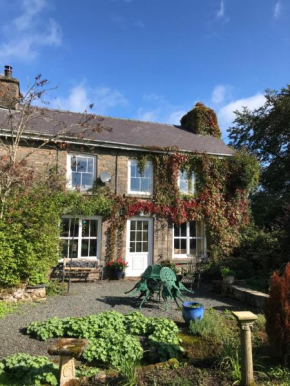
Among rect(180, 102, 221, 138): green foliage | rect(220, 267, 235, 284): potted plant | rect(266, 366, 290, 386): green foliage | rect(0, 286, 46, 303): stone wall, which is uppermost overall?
rect(180, 102, 221, 138): green foliage

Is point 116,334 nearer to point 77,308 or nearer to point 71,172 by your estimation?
point 77,308

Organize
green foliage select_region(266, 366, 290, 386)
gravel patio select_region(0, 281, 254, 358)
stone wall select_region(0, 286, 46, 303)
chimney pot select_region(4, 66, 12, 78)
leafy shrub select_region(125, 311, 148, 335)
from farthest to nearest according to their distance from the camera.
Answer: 1. chimney pot select_region(4, 66, 12, 78)
2. stone wall select_region(0, 286, 46, 303)
3. leafy shrub select_region(125, 311, 148, 335)
4. gravel patio select_region(0, 281, 254, 358)
5. green foliage select_region(266, 366, 290, 386)

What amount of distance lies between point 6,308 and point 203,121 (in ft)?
45.7

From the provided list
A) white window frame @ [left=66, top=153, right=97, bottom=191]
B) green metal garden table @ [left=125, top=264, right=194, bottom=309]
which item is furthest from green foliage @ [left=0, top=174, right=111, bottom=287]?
green metal garden table @ [left=125, top=264, right=194, bottom=309]

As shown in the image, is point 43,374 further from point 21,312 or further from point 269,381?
point 21,312

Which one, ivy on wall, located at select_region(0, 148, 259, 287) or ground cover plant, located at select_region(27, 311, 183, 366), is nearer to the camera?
ground cover plant, located at select_region(27, 311, 183, 366)

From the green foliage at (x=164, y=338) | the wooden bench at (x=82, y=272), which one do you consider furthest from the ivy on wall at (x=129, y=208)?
the green foliage at (x=164, y=338)

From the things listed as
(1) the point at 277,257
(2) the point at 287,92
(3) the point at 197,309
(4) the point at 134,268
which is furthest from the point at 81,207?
(2) the point at 287,92

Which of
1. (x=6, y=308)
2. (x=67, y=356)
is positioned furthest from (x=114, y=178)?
(x=67, y=356)

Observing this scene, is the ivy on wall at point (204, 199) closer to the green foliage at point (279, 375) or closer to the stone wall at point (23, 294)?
the stone wall at point (23, 294)

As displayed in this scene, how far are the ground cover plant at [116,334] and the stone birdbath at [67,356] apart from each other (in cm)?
85

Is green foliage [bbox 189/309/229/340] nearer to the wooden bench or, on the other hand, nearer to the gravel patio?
the gravel patio

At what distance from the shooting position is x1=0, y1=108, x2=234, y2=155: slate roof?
1270 cm

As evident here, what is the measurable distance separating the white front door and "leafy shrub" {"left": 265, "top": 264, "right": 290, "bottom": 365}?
875cm
